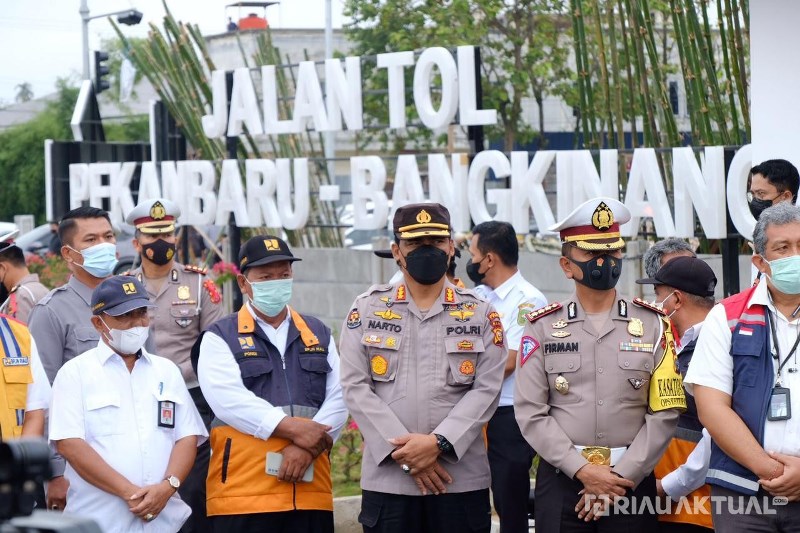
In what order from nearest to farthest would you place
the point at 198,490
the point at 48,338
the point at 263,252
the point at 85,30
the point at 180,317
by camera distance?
1. the point at 263,252
2. the point at 48,338
3. the point at 198,490
4. the point at 180,317
5. the point at 85,30

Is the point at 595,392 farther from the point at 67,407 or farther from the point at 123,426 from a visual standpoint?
the point at 67,407

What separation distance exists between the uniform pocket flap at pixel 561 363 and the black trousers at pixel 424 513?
61cm

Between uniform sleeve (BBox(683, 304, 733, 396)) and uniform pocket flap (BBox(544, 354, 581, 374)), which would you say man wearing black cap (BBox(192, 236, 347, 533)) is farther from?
uniform sleeve (BBox(683, 304, 733, 396))

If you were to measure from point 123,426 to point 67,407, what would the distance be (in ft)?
0.75

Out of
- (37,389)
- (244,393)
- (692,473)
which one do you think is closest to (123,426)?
(37,389)

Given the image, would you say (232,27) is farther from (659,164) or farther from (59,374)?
(59,374)

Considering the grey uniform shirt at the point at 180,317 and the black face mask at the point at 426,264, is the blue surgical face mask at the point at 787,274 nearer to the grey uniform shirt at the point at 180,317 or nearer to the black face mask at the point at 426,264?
the black face mask at the point at 426,264

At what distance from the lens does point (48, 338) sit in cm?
546

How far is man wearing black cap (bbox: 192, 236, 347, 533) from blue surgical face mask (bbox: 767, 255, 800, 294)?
1.92 m

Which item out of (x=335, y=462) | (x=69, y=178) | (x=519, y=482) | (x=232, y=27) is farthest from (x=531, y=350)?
(x=232, y=27)

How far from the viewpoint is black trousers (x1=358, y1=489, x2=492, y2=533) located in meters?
4.66

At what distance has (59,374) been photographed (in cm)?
475

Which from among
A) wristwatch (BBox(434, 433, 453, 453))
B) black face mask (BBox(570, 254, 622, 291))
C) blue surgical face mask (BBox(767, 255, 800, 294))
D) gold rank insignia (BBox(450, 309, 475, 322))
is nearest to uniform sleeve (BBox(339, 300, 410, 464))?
wristwatch (BBox(434, 433, 453, 453))

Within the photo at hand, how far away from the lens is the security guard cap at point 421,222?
4793mm
